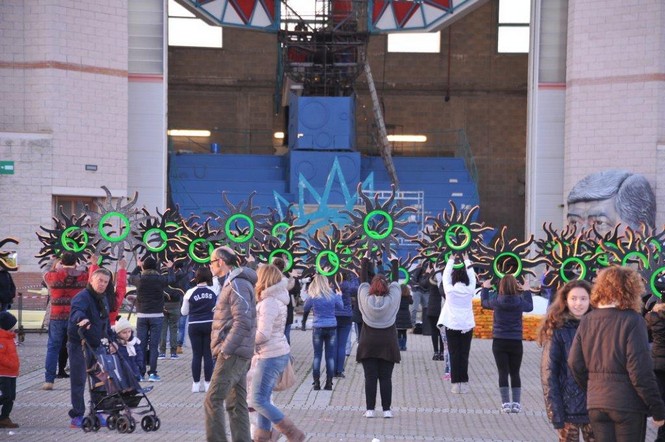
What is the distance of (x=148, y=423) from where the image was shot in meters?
11.6

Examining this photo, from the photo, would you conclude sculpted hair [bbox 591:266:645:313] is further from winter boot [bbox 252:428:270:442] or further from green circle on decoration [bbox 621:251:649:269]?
green circle on decoration [bbox 621:251:649:269]

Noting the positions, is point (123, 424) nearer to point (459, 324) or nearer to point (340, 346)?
point (459, 324)

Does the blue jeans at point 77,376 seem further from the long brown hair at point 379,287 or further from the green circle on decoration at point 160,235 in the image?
the green circle on decoration at point 160,235

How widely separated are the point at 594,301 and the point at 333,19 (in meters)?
30.0

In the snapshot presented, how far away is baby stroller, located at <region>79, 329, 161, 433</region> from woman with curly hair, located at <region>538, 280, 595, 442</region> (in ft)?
14.6

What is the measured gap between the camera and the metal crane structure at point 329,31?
34688mm

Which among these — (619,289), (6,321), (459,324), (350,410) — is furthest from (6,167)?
(619,289)

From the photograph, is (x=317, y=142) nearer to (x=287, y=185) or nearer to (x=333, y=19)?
(x=287, y=185)

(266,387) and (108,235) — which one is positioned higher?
(108,235)

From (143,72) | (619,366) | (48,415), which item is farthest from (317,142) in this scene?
(619,366)

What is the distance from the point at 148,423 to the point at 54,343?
3.25 metres

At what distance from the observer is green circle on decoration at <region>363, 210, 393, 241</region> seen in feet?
54.4

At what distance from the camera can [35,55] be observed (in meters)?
29.8

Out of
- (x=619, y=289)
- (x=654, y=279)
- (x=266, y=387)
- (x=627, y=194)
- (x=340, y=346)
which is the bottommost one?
(x=340, y=346)
